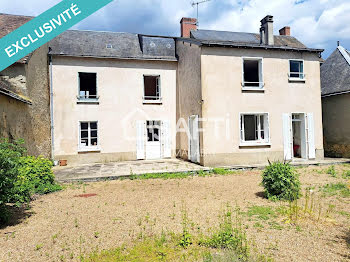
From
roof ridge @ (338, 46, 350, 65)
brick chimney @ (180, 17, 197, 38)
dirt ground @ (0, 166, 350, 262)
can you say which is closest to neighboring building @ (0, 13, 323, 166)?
brick chimney @ (180, 17, 197, 38)

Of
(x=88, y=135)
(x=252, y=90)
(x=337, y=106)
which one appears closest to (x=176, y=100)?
(x=252, y=90)

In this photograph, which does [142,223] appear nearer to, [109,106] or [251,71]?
[109,106]

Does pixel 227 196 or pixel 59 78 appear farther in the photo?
pixel 59 78

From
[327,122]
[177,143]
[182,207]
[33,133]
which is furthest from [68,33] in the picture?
[327,122]

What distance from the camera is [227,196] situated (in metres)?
6.39

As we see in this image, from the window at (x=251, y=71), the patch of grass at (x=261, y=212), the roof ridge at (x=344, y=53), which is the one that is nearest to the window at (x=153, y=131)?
the window at (x=251, y=71)

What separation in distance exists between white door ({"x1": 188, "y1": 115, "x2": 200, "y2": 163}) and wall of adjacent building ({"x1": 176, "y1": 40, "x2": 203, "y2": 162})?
0.33m

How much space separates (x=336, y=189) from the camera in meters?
6.75

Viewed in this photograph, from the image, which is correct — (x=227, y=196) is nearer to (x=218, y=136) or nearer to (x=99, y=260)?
(x=99, y=260)

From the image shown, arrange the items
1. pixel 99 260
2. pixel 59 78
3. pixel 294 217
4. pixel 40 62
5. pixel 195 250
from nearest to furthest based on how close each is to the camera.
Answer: pixel 99 260 → pixel 195 250 → pixel 294 217 → pixel 40 62 → pixel 59 78

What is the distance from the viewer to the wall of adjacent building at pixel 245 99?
10836 millimetres

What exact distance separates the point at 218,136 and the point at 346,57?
9.17m

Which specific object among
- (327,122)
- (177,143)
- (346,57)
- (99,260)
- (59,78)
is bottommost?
(99,260)

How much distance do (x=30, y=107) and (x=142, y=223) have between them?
8.50m
